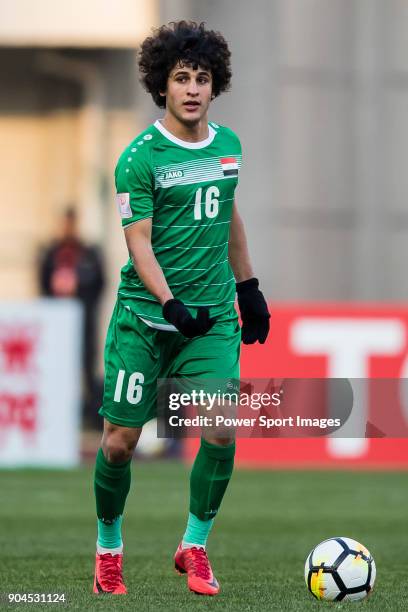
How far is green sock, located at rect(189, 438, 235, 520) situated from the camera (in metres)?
5.86

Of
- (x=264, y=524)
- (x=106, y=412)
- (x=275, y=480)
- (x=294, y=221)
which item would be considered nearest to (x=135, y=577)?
(x=106, y=412)

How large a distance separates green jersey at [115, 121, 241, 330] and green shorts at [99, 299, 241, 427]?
0.07 m

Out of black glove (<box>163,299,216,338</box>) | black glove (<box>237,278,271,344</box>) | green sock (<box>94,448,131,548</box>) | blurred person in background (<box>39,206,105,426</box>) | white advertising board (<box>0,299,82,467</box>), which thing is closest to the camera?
black glove (<box>163,299,216,338</box>)

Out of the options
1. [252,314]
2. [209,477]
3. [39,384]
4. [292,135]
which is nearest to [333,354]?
[39,384]

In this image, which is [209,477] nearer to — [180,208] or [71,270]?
[180,208]

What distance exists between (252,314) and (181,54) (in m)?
1.06

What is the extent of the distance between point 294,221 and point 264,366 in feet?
12.7

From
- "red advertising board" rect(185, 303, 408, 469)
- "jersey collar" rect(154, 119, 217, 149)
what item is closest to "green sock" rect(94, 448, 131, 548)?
"jersey collar" rect(154, 119, 217, 149)

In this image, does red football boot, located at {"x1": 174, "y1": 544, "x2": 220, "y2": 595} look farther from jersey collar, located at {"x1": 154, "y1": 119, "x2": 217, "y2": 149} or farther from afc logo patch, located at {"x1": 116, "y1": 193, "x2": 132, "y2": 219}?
jersey collar, located at {"x1": 154, "y1": 119, "x2": 217, "y2": 149}

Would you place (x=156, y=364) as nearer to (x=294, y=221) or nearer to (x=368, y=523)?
(x=368, y=523)

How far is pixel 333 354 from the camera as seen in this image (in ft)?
42.8

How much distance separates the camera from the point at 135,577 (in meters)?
6.43

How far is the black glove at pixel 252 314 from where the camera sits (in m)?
6.09

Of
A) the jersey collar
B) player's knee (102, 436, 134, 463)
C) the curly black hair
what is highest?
the curly black hair
